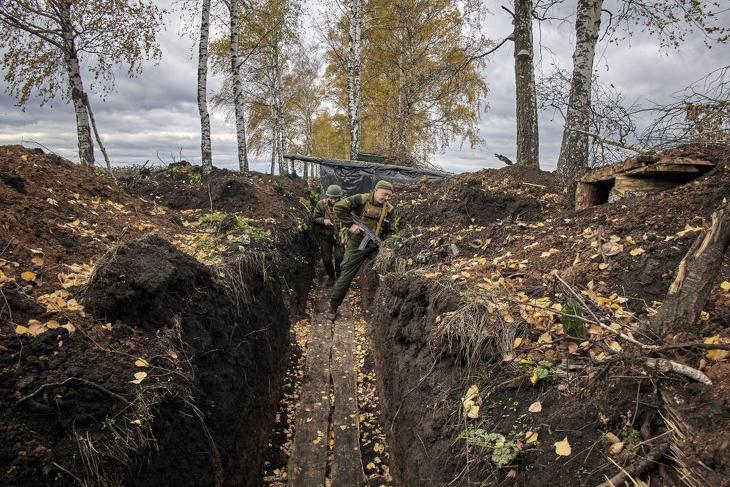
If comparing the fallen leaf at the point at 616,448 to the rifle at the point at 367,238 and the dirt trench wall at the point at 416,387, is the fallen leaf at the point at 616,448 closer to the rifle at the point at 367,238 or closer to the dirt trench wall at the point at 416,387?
the dirt trench wall at the point at 416,387

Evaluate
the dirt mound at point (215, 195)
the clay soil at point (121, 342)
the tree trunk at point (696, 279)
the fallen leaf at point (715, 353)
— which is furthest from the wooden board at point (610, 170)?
the dirt mound at point (215, 195)

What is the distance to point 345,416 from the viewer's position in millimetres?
4594

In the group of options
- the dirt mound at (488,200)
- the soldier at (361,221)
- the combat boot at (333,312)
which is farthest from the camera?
the combat boot at (333,312)

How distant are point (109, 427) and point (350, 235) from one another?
5053 millimetres

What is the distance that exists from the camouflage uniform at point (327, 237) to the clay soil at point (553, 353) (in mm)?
3615

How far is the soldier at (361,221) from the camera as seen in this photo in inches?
272

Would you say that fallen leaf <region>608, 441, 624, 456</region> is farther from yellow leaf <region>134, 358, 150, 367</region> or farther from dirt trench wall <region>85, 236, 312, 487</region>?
yellow leaf <region>134, 358, 150, 367</region>

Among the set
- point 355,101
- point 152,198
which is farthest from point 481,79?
point 152,198

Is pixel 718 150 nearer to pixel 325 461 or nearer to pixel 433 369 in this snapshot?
pixel 433 369

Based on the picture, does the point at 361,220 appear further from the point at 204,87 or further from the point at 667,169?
the point at 204,87

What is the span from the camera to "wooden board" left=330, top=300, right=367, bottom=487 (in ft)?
12.4

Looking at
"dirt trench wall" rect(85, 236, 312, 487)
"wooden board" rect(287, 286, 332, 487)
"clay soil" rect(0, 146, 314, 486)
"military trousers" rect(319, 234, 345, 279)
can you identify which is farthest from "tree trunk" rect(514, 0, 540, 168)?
"dirt trench wall" rect(85, 236, 312, 487)

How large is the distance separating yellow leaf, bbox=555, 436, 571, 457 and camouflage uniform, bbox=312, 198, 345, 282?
280 inches

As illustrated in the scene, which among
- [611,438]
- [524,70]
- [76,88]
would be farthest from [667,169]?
[76,88]
